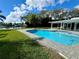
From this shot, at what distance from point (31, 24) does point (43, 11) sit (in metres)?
12.3

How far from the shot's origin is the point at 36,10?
191ft

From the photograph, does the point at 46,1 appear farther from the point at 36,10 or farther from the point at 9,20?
the point at 9,20

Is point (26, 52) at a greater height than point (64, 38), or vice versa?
point (26, 52)

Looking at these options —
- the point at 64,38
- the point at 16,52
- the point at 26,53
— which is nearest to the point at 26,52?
the point at 26,53

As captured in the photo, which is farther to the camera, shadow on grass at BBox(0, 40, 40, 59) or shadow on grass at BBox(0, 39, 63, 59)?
shadow on grass at BBox(0, 40, 40, 59)

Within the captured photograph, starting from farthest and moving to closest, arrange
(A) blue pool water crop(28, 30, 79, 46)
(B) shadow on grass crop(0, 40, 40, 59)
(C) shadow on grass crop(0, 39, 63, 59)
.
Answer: (A) blue pool water crop(28, 30, 79, 46)
(B) shadow on grass crop(0, 40, 40, 59)
(C) shadow on grass crop(0, 39, 63, 59)

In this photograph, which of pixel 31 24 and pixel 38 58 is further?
pixel 31 24

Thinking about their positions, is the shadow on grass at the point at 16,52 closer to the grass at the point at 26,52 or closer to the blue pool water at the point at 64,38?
the grass at the point at 26,52

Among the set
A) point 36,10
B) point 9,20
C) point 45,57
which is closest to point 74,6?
point 36,10

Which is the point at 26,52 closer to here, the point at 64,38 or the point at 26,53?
the point at 26,53

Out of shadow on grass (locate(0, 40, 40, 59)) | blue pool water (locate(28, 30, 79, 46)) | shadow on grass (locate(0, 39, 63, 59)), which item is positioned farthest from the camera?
blue pool water (locate(28, 30, 79, 46))

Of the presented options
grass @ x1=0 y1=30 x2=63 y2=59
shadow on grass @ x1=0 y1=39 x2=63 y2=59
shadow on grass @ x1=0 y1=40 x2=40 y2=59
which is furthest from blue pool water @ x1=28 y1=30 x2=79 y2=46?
shadow on grass @ x1=0 y1=40 x2=40 y2=59

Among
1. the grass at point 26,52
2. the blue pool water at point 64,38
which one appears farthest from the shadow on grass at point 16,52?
the blue pool water at point 64,38

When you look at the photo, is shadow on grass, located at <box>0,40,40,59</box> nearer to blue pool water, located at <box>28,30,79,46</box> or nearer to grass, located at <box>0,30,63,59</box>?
grass, located at <box>0,30,63,59</box>
